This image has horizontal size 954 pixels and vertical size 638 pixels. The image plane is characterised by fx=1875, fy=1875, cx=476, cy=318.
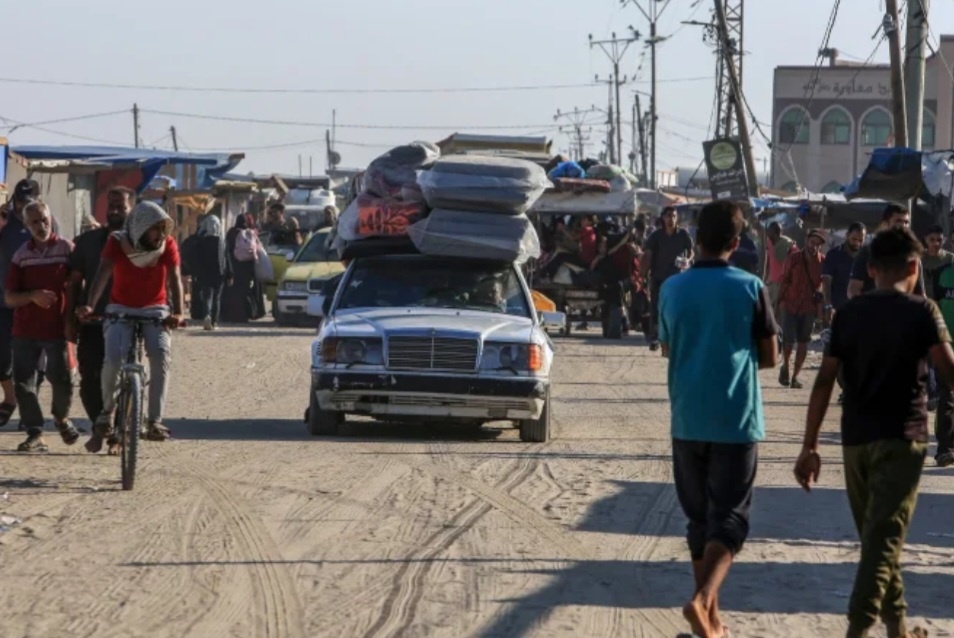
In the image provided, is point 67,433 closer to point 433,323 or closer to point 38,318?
point 38,318

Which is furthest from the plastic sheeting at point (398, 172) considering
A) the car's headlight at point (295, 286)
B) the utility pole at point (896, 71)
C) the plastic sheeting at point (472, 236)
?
the car's headlight at point (295, 286)

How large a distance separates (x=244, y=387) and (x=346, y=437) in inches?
215

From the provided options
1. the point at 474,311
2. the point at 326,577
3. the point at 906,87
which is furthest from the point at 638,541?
the point at 906,87

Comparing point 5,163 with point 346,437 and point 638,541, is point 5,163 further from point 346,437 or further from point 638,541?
point 638,541

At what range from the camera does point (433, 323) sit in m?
14.9

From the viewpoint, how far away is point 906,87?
983 inches

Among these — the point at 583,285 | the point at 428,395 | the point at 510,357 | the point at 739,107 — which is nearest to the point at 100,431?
the point at 428,395

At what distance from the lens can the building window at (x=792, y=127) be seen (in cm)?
9223

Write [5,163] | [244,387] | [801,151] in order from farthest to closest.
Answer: [801,151] < [5,163] < [244,387]

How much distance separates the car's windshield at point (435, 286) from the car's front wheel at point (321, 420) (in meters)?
1.01

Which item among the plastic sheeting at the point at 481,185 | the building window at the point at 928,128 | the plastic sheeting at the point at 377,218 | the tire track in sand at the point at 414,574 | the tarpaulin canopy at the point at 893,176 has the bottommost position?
the tire track in sand at the point at 414,574

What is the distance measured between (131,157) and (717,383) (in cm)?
2758

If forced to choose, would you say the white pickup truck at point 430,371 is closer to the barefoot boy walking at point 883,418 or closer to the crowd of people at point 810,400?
the crowd of people at point 810,400

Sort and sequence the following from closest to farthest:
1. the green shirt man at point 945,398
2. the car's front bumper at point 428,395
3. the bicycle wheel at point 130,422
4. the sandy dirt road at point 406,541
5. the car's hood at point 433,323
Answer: the sandy dirt road at point 406,541, the bicycle wheel at point 130,422, the green shirt man at point 945,398, the car's front bumper at point 428,395, the car's hood at point 433,323
